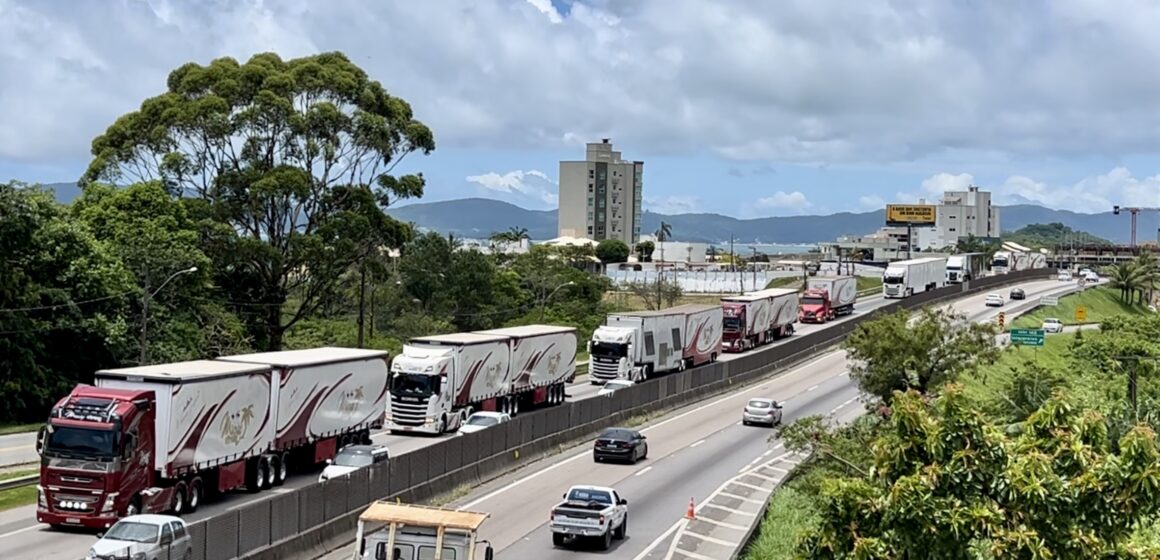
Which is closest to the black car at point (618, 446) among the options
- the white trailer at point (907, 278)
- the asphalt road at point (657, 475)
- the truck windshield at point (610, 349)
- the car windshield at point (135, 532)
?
the asphalt road at point (657, 475)

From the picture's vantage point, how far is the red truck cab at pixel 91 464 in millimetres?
→ 29391

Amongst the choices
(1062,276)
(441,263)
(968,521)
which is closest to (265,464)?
(968,521)

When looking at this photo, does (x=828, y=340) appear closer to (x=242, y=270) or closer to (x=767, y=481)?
(x=242, y=270)

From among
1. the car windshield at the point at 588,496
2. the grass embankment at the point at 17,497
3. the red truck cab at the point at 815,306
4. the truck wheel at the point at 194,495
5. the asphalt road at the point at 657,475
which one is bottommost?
the asphalt road at the point at 657,475

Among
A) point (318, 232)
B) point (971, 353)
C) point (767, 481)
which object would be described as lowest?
point (767, 481)

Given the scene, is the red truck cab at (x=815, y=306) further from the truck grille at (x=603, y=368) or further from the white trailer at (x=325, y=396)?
the white trailer at (x=325, y=396)

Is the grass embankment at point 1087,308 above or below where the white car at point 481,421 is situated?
above

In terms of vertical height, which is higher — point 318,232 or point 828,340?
point 318,232

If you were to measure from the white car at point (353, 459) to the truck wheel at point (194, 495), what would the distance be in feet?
11.5

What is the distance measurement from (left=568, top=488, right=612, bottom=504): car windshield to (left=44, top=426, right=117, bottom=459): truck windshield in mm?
10626

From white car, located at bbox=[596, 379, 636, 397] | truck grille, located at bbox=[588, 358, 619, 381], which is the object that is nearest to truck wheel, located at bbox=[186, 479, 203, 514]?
white car, located at bbox=[596, 379, 636, 397]

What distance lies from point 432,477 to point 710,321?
39839 millimetres

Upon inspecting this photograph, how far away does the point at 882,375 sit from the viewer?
54906 millimetres

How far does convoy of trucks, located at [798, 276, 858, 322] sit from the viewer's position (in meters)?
103
